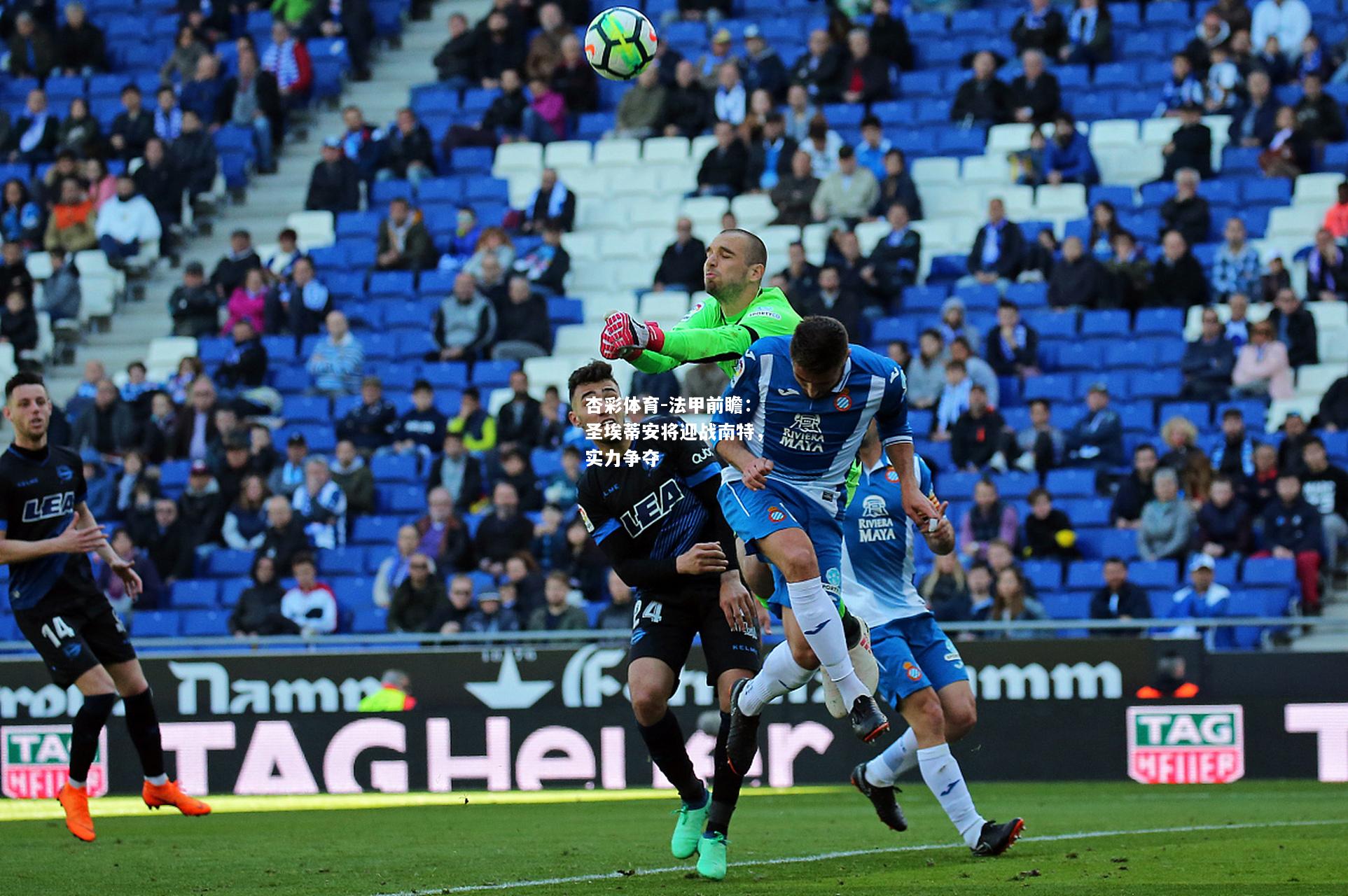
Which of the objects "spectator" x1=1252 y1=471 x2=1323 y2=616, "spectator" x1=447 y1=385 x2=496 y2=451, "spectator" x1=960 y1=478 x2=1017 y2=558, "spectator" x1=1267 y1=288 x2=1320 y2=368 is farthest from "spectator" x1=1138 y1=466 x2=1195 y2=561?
"spectator" x1=447 y1=385 x2=496 y2=451

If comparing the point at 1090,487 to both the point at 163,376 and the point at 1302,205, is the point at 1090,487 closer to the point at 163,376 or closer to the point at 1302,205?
the point at 1302,205


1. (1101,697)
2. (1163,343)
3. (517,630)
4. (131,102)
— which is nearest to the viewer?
(1101,697)

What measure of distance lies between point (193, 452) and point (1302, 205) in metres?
12.0

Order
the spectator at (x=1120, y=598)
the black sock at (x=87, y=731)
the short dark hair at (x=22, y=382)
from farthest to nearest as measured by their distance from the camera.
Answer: the spectator at (x=1120, y=598) → the black sock at (x=87, y=731) → the short dark hair at (x=22, y=382)

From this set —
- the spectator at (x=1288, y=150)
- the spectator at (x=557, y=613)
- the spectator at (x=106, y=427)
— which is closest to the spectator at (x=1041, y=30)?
the spectator at (x=1288, y=150)

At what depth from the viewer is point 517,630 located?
54.8 ft

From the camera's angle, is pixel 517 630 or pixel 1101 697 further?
pixel 517 630

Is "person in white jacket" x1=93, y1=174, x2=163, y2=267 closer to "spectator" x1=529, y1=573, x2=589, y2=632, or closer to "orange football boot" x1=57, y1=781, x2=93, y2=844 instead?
"spectator" x1=529, y1=573, x2=589, y2=632

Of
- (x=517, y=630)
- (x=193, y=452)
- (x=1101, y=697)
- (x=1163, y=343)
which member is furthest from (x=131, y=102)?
(x=1101, y=697)

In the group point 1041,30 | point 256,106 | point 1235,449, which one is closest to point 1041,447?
point 1235,449

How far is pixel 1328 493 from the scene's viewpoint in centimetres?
A: 1636

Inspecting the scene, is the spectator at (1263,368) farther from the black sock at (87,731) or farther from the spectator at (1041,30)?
the black sock at (87,731)

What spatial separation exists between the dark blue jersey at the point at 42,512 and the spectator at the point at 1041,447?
9562 mm

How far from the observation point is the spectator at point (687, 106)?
22.5 m
